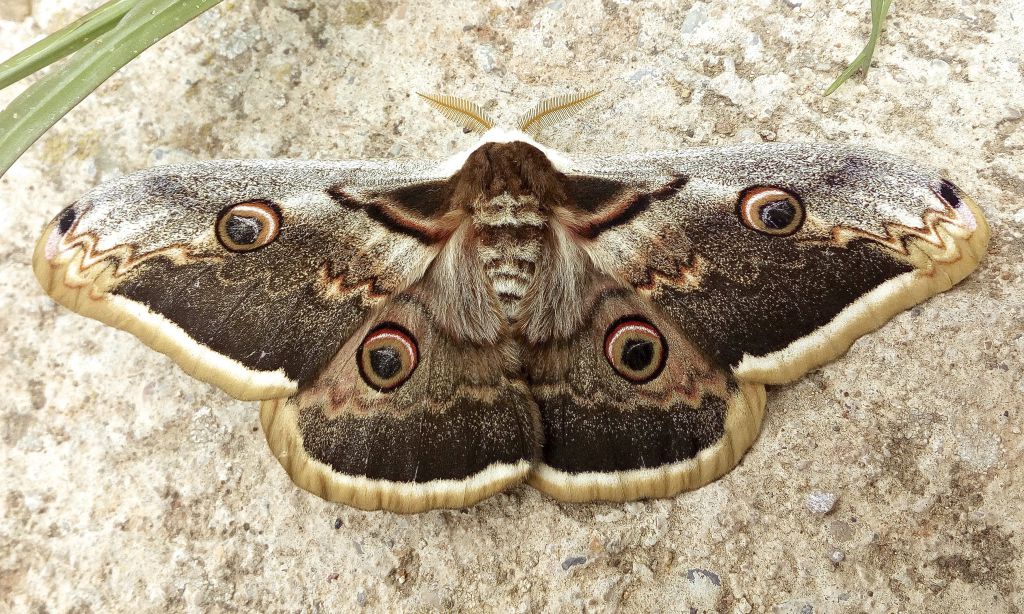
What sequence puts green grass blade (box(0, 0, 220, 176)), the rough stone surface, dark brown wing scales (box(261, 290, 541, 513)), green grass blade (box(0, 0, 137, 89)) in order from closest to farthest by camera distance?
dark brown wing scales (box(261, 290, 541, 513)), the rough stone surface, green grass blade (box(0, 0, 220, 176)), green grass blade (box(0, 0, 137, 89))

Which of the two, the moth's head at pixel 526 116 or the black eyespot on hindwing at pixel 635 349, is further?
the moth's head at pixel 526 116

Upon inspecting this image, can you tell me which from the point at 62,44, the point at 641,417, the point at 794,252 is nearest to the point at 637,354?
the point at 641,417

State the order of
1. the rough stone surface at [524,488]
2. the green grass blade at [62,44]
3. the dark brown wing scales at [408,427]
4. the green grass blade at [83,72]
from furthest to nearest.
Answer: the green grass blade at [62,44] → the green grass blade at [83,72] → the rough stone surface at [524,488] → the dark brown wing scales at [408,427]

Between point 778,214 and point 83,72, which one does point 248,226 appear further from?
point 778,214

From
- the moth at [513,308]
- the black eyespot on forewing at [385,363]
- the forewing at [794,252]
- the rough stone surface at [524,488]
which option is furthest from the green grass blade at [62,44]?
the forewing at [794,252]

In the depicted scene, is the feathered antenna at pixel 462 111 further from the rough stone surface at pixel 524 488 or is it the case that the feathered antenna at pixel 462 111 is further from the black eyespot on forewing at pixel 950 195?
the black eyespot on forewing at pixel 950 195

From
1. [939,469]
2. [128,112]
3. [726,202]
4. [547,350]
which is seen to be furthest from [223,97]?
[939,469]

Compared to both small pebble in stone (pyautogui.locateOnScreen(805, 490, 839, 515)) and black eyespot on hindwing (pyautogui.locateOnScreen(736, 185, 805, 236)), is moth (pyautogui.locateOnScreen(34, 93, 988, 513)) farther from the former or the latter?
small pebble in stone (pyautogui.locateOnScreen(805, 490, 839, 515))

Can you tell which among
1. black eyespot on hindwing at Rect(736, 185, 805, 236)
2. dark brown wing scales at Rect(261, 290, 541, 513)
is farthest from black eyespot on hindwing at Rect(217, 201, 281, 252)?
black eyespot on hindwing at Rect(736, 185, 805, 236)
